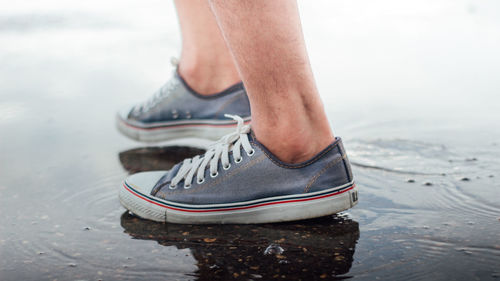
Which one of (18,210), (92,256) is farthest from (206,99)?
(92,256)

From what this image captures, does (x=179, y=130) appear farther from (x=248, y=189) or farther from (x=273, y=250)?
(x=273, y=250)

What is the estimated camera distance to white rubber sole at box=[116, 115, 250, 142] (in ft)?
6.81

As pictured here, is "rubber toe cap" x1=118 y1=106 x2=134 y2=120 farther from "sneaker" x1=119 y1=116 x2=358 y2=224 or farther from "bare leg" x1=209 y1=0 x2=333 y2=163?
"bare leg" x1=209 y1=0 x2=333 y2=163

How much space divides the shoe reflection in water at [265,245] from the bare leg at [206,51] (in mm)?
738

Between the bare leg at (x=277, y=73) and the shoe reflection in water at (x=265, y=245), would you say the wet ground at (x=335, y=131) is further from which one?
the bare leg at (x=277, y=73)

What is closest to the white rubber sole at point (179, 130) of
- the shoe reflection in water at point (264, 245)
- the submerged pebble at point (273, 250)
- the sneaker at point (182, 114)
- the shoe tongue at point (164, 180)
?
the sneaker at point (182, 114)

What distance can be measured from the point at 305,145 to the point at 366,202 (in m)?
0.26

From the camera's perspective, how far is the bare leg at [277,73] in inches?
51.6

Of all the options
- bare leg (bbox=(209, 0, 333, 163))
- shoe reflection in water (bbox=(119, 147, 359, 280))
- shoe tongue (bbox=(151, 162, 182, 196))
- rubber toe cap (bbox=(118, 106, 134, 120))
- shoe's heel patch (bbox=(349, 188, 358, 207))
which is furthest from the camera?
rubber toe cap (bbox=(118, 106, 134, 120))

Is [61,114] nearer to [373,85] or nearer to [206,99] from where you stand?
[206,99]

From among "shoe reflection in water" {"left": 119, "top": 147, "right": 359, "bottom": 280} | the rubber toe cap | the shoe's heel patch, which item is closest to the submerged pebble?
"shoe reflection in water" {"left": 119, "top": 147, "right": 359, "bottom": 280}

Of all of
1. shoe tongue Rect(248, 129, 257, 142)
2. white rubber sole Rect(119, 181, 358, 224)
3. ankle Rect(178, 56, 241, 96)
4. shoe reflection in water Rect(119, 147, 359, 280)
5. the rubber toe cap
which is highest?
ankle Rect(178, 56, 241, 96)

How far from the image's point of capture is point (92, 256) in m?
1.28

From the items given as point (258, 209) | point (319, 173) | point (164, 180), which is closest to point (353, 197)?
point (319, 173)
